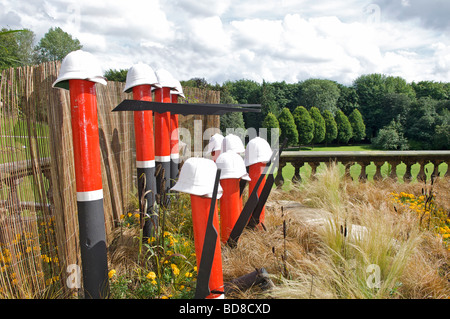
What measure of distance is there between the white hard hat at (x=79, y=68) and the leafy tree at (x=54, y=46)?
5818 cm

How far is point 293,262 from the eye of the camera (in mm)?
2994

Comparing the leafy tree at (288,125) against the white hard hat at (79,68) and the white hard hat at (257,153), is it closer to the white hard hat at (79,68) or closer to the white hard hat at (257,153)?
the white hard hat at (257,153)

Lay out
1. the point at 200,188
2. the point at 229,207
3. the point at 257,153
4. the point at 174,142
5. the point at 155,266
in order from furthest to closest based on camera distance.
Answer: the point at 174,142, the point at 257,153, the point at 229,207, the point at 155,266, the point at 200,188

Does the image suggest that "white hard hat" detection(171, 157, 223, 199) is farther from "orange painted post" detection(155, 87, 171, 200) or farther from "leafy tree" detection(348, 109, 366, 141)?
"leafy tree" detection(348, 109, 366, 141)

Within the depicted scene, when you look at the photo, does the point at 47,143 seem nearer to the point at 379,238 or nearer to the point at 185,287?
the point at 185,287

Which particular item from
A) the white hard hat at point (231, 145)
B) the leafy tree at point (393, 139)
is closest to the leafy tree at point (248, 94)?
the leafy tree at point (393, 139)

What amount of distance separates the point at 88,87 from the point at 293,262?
7.76 ft

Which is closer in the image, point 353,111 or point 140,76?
point 140,76

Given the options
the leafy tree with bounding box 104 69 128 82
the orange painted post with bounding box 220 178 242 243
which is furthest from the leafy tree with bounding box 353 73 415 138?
the orange painted post with bounding box 220 178 242 243

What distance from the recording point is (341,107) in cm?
4203

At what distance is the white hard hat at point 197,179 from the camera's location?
6.93 ft

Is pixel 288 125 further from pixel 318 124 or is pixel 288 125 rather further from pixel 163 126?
pixel 163 126

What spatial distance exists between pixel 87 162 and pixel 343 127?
3703 cm

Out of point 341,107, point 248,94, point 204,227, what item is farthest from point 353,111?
point 204,227
